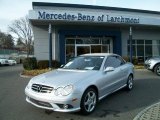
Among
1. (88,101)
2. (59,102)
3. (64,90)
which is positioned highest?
(64,90)

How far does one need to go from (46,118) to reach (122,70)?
370 centimetres

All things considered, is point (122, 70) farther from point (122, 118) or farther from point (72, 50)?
point (72, 50)

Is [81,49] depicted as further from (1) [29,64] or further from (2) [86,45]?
(1) [29,64]

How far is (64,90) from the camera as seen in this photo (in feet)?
18.3

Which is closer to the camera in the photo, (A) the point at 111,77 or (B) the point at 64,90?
(B) the point at 64,90

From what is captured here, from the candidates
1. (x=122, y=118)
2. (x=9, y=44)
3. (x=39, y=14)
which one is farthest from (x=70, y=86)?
(x=9, y=44)

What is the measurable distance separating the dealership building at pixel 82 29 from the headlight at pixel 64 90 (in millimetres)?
12260

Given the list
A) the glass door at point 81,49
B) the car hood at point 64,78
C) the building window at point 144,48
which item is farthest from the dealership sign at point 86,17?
the car hood at point 64,78

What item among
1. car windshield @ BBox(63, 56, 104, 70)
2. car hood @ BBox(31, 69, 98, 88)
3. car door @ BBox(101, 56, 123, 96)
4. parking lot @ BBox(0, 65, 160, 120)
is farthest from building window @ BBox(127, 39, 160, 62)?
car hood @ BBox(31, 69, 98, 88)

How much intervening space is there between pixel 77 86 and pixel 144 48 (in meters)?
20.0

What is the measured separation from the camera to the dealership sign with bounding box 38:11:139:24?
1717 cm

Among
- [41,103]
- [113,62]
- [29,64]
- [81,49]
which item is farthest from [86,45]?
[41,103]

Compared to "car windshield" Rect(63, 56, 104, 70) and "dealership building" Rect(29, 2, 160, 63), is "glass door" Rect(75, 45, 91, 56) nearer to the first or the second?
"dealership building" Rect(29, 2, 160, 63)

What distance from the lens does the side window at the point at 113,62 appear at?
7.56m
